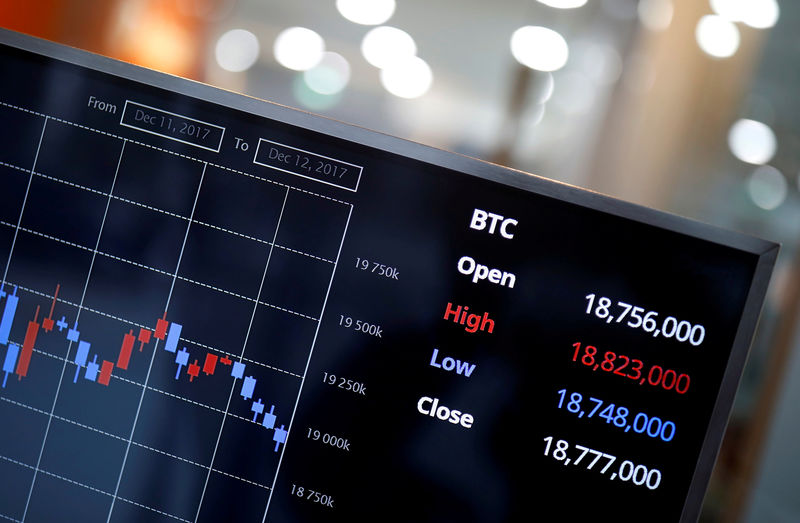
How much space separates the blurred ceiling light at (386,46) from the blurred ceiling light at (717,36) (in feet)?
3.16

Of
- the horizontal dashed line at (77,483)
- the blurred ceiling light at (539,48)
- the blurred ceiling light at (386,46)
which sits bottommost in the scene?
the horizontal dashed line at (77,483)

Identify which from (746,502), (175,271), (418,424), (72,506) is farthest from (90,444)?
(746,502)

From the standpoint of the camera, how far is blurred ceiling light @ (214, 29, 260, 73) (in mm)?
2727

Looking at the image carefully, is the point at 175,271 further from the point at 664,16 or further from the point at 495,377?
the point at 664,16

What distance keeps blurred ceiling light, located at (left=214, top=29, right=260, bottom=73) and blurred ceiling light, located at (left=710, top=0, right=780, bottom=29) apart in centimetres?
164

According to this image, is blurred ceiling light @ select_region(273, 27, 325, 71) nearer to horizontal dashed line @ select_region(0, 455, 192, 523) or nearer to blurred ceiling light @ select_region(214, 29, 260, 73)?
blurred ceiling light @ select_region(214, 29, 260, 73)

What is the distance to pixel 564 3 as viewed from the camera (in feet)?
7.82

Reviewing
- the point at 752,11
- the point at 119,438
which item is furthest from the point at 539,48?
the point at 119,438

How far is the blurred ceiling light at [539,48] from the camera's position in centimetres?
238

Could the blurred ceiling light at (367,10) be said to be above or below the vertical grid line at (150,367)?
above

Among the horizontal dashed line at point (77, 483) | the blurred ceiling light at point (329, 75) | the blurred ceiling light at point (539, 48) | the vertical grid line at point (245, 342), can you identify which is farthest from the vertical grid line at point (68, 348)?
the blurred ceiling light at point (329, 75)

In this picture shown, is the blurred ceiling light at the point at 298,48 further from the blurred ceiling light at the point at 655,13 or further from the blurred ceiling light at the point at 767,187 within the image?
the blurred ceiling light at the point at 767,187

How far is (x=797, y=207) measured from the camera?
210 centimetres

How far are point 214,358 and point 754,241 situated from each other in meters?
0.53
